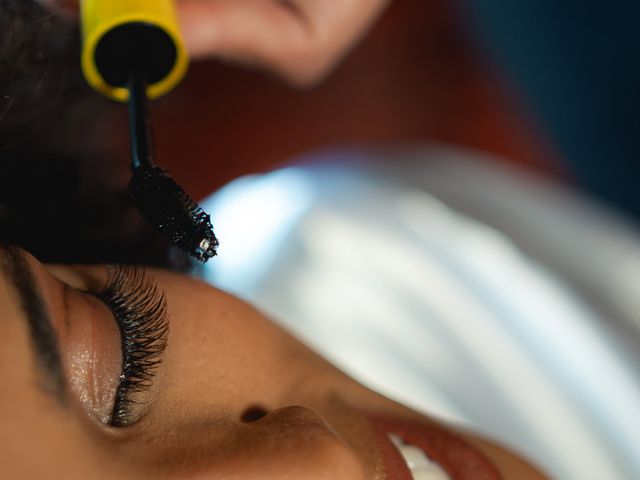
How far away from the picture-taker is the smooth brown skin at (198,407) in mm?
337

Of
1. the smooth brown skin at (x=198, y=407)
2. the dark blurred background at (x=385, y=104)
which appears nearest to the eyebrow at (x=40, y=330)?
the smooth brown skin at (x=198, y=407)

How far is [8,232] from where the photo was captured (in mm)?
444

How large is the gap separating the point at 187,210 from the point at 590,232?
42 cm

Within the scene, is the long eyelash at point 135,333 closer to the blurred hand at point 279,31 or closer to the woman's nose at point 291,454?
the woman's nose at point 291,454

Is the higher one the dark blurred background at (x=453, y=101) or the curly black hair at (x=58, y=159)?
the dark blurred background at (x=453, y=101)

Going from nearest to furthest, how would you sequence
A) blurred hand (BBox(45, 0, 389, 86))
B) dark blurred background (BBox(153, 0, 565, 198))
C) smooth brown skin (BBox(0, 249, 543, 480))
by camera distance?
1. smooth brown skin (BBox(0, 249, 543, 480))
2. blurred hand (BBox(45, 0, 389, 86))
3. dark blurred background (BBox(153, 0, 565, 198))

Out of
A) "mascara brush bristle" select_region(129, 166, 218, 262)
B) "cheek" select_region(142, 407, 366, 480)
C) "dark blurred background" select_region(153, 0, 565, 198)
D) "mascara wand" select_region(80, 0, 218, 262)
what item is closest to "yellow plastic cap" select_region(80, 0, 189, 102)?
"mascara wand" select_region(80, 0, 218, 262)

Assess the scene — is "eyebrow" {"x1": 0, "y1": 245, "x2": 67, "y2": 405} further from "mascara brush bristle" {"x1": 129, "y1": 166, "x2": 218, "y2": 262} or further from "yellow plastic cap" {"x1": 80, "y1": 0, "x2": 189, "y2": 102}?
"yellow plastic cap" {"x1": 80, "y1": 0, "x2": 189, "y2": 102}

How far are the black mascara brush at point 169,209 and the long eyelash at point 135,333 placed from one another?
0.14ft

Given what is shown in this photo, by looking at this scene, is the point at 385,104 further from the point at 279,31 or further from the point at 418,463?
the point at 418,463

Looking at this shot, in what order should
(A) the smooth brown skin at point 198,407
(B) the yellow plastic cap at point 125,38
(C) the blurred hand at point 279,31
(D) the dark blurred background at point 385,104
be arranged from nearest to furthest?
(A) the smooth brown skin at point 198,407 → (B) the yellow plastic cap at point 125,38 → (C) the blurred hand at point 279,31 → (D) the dark blurred background at point 385,104

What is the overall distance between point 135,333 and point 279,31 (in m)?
0.38

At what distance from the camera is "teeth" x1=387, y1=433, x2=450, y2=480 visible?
17.7 inches

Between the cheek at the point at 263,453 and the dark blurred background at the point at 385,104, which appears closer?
the cheek at the point at 263,453
